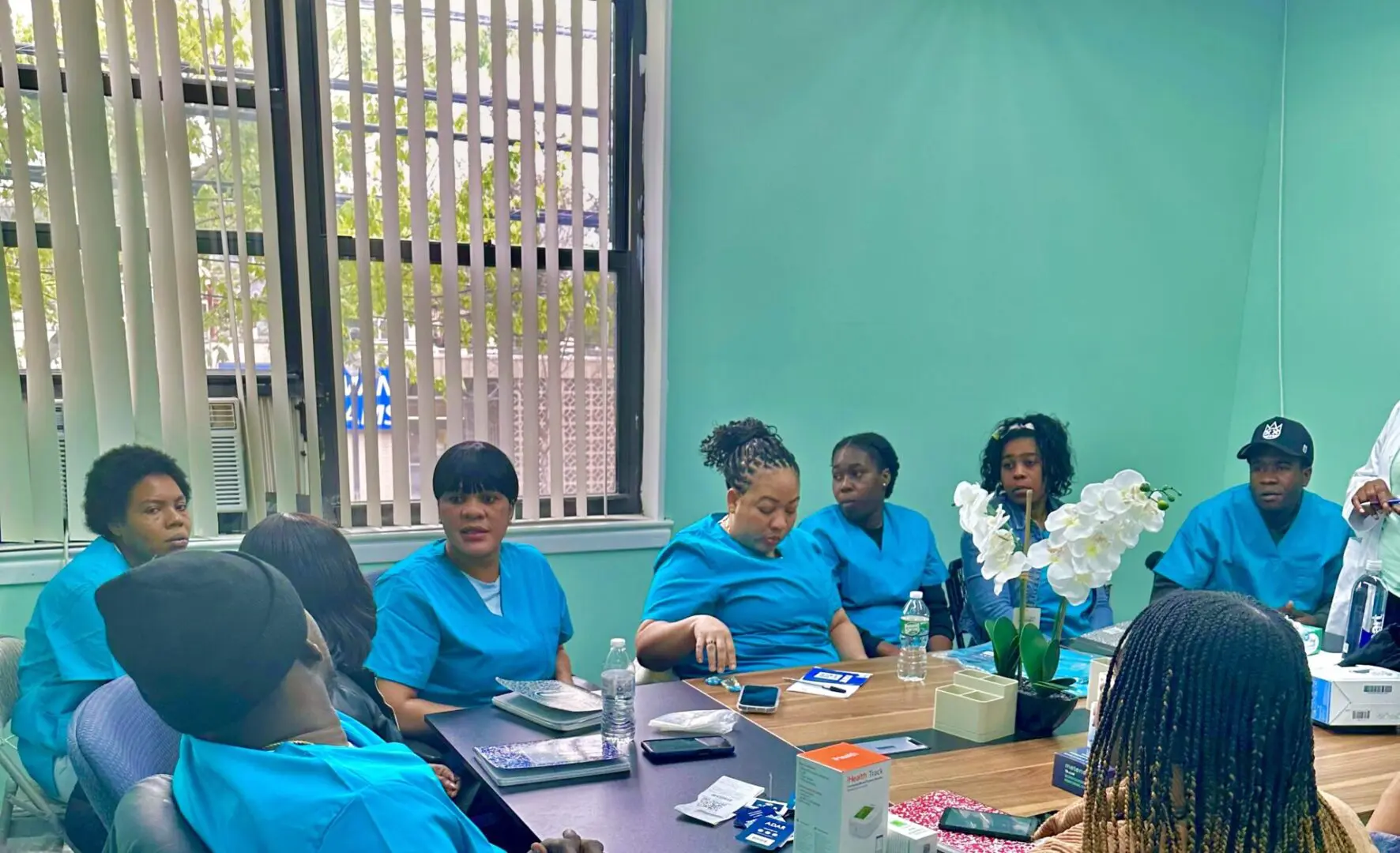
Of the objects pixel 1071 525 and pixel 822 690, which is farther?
pixel 822 690

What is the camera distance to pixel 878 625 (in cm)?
299

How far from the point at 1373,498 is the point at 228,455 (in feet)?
10.9

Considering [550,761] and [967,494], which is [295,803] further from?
[967,494]

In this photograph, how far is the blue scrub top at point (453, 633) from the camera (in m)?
2.15

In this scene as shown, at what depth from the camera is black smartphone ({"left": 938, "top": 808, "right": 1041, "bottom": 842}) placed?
1.41 metres

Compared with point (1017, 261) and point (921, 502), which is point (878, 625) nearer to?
point (921, 502)

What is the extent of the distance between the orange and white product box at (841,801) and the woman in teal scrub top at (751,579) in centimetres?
104

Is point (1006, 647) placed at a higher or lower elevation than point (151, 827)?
lower

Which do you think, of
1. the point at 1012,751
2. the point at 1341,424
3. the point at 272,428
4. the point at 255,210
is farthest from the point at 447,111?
the point at 1341,424

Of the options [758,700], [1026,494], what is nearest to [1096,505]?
[758,700]

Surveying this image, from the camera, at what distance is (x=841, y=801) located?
123cm

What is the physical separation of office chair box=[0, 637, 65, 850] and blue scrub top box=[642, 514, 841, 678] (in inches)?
51.0

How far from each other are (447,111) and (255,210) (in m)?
0.63

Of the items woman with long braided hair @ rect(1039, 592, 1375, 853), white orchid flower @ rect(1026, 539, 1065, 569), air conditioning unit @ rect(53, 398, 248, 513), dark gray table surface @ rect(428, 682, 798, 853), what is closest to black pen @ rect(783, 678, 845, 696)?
dark gray table surface @ rect(428, 682, 798, 853)
